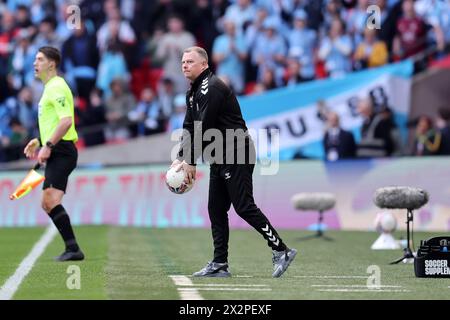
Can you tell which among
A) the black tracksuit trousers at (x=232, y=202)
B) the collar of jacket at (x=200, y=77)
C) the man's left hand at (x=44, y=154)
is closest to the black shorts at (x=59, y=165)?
the man's left hand at (x=44, y=154)

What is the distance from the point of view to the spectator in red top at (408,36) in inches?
942

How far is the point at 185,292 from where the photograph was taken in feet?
33.4

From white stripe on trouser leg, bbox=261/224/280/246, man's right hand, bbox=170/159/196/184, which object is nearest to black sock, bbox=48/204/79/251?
man's right hand, bbox=170/159/196/184

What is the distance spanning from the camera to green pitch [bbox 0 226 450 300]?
33.4 ft

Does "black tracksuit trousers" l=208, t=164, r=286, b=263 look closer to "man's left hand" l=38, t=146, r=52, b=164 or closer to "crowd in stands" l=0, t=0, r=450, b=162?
"man's left hand" l=38, t=146, r=52, b=164

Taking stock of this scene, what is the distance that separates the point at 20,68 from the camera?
28.1 m

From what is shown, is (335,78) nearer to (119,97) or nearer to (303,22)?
(303,22)

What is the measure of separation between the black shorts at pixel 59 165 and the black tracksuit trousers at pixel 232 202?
2.60m

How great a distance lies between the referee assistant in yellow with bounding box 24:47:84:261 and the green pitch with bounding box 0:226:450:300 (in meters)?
0.57

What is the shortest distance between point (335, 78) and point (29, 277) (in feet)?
43.9

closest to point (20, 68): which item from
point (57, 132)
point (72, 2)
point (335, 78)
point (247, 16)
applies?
point (72, 2)

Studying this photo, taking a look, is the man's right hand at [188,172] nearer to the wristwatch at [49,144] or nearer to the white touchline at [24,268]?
the white touchline at [24,268]

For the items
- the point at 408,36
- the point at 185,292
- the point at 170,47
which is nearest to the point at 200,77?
the point at 185,292

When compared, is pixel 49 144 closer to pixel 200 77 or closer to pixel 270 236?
pixel 200 77
